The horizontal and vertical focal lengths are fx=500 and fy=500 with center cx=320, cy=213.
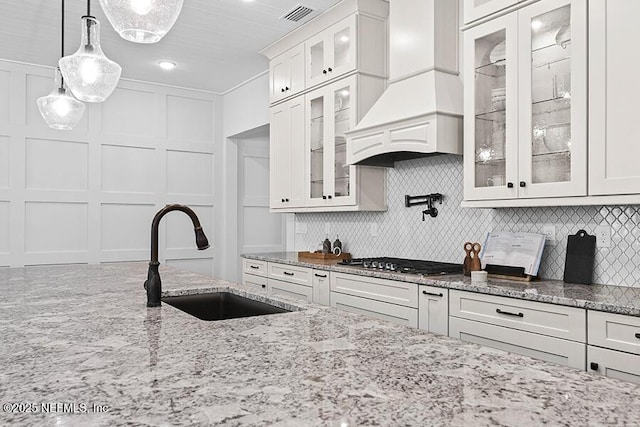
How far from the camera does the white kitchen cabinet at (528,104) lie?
242cm

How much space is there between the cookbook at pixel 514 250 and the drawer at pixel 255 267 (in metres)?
2.12

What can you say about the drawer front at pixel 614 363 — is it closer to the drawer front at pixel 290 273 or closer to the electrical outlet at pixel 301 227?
the drawer front at pixel 290 273

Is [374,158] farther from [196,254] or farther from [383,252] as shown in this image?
[196,254]

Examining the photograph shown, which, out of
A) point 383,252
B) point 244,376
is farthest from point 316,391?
point 383,252

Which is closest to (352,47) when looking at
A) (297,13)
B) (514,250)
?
(297,13)

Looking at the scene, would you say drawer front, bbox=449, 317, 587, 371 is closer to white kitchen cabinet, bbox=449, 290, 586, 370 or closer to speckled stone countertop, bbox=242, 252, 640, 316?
white kitchen cabinet, bbox=449, 290, 586, 370

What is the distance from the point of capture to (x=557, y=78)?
A: 8.27ft

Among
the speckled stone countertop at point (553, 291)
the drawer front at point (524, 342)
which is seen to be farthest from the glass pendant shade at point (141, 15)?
the drawer front at point (524, 342)

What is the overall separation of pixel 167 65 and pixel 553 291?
433cm

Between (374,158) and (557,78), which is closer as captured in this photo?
(557,78)

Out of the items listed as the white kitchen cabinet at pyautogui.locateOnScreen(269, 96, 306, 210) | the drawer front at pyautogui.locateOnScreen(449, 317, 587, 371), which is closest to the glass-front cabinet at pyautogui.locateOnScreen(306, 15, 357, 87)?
the white kitchen cabinet at pyautogui.locateOnScreen(269, 96, 306, 210)

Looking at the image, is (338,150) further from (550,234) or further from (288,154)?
(550,234)

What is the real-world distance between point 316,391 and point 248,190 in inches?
224

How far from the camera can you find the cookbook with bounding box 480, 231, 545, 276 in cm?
277
